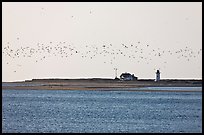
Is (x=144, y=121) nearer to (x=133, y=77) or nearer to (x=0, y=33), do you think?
(x=0, y=33)

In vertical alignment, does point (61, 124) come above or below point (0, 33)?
below

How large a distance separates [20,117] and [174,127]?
31.8 ft

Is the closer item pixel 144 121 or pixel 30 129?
pixel 30 129

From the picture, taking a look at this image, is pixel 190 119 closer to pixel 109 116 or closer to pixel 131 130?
pixel 109 116

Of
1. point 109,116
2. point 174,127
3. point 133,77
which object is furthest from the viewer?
point 133,77

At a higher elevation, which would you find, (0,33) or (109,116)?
(0,33)

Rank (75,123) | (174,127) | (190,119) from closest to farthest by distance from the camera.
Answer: (174,127) → (75,123) → (190,119)

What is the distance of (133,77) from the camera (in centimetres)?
11806

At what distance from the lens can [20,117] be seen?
3706 cm

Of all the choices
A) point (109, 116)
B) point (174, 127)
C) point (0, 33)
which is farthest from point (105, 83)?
point (0, 33)

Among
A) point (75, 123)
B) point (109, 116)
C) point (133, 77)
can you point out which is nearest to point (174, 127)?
point (75, 123)

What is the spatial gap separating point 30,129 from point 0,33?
12.0 m

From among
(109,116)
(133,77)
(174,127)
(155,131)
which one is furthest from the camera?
(133,77)

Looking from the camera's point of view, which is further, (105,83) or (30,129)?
(105,83)
